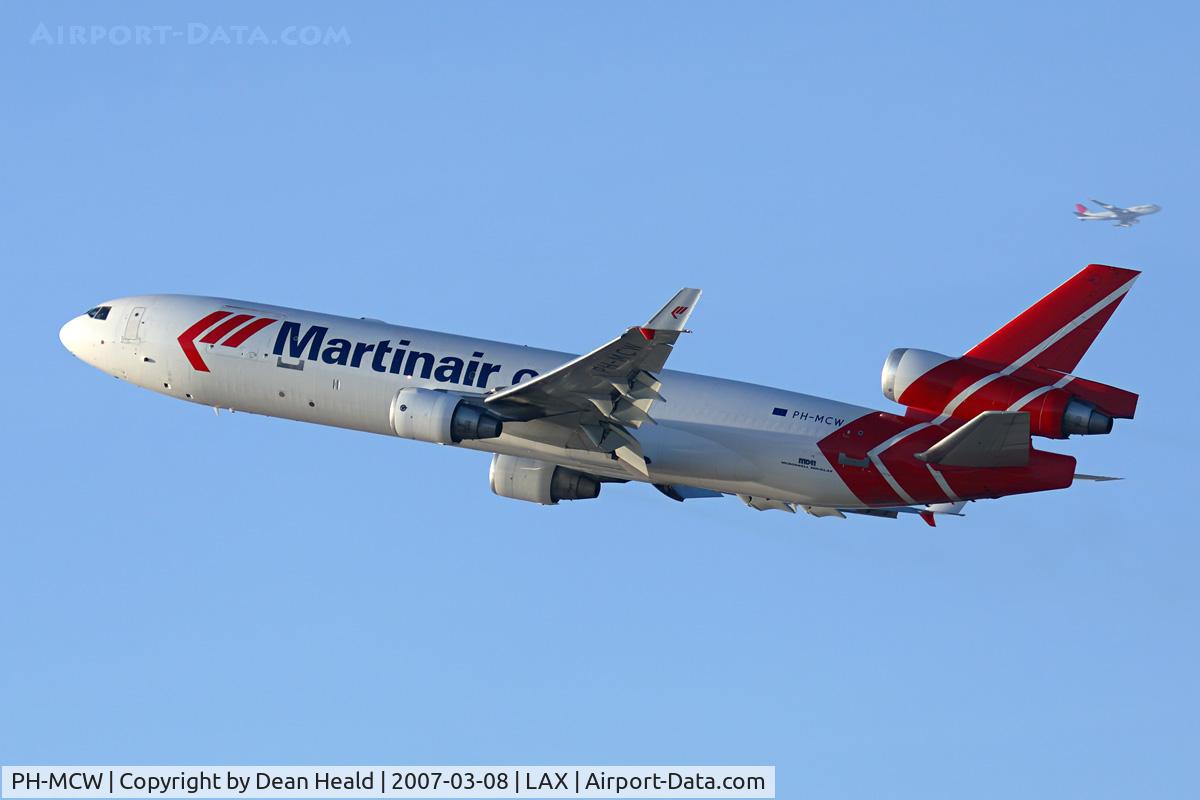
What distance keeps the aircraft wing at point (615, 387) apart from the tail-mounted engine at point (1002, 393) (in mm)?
7238

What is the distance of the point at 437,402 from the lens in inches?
2067

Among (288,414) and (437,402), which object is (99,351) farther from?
(437,402)

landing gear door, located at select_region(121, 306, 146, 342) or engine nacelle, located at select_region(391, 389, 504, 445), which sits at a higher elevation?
landing gear door, located at select_region(121, 306, 146, 342)

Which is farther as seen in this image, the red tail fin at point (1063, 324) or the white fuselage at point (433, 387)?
the white fuselage at point (433, 387)

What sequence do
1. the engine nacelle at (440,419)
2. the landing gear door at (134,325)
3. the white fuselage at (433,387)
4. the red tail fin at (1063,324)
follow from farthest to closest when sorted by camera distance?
the landing gear door at (134,325), the white fuselage at (433,387), the red tail fin at (1063,324), the engine nacelle at (440,419)

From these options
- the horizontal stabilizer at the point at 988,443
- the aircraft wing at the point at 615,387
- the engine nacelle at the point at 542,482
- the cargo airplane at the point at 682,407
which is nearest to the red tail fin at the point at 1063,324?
the cargo airplane at the point at 682,407

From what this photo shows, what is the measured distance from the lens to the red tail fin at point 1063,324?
5353cm

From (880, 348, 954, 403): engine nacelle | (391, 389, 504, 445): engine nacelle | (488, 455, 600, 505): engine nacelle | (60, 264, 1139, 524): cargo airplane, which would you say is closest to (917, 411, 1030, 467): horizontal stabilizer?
(60, 264, 1139, 524): cargo airplane

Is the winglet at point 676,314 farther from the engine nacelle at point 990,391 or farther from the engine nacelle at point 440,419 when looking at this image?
the engine nacelle at point 990,391

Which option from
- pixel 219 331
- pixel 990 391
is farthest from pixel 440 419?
pixel 990 391

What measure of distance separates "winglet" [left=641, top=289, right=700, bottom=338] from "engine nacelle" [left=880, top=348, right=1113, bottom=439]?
873 centimetres

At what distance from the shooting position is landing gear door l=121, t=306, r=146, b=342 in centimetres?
6072

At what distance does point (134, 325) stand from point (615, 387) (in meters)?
18.3

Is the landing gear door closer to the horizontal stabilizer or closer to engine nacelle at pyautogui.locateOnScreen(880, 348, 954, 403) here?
engine nacelle at pyautogui.locateOnScreen(880, 348, 954, 403)
